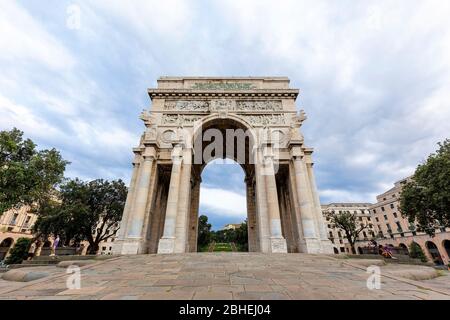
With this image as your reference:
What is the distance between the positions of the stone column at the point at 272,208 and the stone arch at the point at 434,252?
42.4 metres

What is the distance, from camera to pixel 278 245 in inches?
547

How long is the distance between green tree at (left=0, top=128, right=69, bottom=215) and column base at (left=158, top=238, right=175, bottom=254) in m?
11.7

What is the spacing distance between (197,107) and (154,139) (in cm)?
586

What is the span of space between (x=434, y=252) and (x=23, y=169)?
61.4 m

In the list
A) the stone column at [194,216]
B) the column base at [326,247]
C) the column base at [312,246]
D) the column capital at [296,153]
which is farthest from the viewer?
the stone column at [194,216]

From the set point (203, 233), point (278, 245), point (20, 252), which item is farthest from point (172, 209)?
point (203, 233)

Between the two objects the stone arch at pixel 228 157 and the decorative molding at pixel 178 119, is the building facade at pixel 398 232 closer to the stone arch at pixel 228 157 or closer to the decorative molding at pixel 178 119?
the stone arch at pixel 228 157

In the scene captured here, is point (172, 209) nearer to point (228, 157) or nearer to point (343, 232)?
point (228, 157)

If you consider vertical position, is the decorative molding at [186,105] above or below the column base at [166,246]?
above

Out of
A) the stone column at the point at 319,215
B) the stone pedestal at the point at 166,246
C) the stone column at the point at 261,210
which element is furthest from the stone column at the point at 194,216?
the stone column at the point at 319,215

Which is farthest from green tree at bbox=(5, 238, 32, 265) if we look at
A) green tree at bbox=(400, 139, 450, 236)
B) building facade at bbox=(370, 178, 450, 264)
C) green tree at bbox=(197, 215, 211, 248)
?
building facade at bbox=(370, 178, 450, 264)

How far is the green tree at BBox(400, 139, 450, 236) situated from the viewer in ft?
56.4

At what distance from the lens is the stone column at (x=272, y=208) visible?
13.9 m
